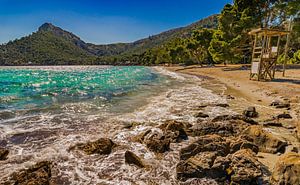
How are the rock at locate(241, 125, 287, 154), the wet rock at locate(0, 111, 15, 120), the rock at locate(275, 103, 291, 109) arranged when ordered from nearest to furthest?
the rock at locate(241, 125, 287, 154) → the rock at locate(275, 103, 291, 109) → the wet rock at locate(0, 111, 15, 120)

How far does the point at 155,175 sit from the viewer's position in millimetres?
5934

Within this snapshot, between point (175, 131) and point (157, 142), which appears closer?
point (157, 142)

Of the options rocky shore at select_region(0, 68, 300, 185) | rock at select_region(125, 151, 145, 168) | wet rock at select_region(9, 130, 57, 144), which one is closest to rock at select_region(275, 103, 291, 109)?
rocky shore at select_region(0, 68, 300, 185)

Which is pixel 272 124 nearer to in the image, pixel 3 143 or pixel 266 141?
pixel 266 141

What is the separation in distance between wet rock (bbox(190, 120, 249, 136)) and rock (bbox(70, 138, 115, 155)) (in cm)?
320

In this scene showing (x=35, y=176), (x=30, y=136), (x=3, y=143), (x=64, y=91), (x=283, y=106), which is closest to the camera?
(x=35, y=176)

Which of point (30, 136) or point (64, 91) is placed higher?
point (30, 136)

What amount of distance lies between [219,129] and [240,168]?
3212mm

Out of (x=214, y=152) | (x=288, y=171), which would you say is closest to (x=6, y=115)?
(x=214, y=152)

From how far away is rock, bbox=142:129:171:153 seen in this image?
7.40 m

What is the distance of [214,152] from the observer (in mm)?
6105

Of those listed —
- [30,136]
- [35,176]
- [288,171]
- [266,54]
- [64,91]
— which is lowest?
[64,91]

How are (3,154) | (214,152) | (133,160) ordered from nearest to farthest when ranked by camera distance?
(214,152) < (133,160) < (3,154)

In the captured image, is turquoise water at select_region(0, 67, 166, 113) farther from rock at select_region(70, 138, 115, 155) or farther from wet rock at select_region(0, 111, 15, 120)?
rock at select_region(70, 138, 115, 155)
